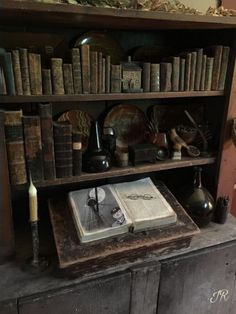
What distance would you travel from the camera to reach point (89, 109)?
1292mm

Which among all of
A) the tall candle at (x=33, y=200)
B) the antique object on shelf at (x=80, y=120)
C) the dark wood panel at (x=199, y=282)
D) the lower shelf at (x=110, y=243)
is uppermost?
the antique object on shelf at (x=80, y=120)

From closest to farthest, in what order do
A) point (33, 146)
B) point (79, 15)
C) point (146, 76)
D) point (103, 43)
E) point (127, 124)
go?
point (79, 15) → point (33, 146) → point (146, 76) → point (103, 43) → point (127, 124)

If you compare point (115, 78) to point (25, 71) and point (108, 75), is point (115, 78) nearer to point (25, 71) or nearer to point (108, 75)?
point (108, 75)

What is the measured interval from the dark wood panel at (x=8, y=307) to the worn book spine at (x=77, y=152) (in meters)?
0.44

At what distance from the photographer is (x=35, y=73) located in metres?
0.89

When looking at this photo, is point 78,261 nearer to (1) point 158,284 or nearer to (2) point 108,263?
(2) point 108,263

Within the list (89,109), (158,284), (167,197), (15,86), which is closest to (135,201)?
(167,197)

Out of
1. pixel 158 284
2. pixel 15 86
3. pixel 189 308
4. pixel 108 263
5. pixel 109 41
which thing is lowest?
pixel 189 308

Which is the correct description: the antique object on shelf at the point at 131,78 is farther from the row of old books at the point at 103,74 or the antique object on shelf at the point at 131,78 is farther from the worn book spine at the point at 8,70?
the worn book spine at the point at 8,70

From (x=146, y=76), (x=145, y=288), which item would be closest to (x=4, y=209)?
(x=145, y=288)

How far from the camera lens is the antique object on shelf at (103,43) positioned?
1156 millimetres

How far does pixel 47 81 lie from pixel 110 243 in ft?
1.89

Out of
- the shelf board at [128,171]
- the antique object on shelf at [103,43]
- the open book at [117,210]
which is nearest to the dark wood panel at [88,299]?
the open book at [117,210]

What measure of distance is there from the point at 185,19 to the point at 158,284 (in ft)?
3.00
